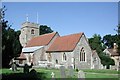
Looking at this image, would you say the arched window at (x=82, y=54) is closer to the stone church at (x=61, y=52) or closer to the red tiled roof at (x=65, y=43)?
the stone church at (x=61, y=52)

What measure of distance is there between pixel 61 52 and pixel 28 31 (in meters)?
20.0

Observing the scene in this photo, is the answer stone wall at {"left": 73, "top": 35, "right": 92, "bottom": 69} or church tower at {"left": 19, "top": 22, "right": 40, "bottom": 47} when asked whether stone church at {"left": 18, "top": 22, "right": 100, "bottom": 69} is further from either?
church tower at {"left": 19, "top": 22, "right": 40, "bottom": 47}

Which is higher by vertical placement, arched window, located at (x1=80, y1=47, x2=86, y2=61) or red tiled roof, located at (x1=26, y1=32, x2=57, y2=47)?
red tiled roof, located at (x1=26, y1=32, x2=57, y2=47)

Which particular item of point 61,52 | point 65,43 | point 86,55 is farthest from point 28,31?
point 86,55

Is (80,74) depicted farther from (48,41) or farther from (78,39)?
(48,41)

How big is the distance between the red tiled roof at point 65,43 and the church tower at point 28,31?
44.9 feet

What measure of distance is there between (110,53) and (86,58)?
924 inches

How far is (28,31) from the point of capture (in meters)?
67.8

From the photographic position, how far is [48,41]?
55781 millimetres

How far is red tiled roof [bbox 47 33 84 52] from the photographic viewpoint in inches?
1917

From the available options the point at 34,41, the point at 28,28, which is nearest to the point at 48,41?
the point at 34,41

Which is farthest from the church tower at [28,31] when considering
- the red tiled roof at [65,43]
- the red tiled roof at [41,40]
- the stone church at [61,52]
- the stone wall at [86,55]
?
the stone wall at [86,55]

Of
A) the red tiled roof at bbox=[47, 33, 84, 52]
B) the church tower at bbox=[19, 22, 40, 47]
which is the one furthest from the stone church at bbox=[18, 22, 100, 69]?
the church tower at bbox=[19, 22, 40, 47]

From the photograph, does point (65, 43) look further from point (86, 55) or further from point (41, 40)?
point (41, 40)
